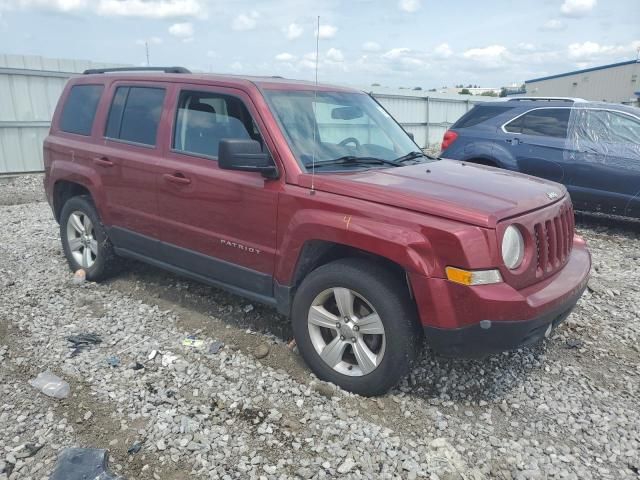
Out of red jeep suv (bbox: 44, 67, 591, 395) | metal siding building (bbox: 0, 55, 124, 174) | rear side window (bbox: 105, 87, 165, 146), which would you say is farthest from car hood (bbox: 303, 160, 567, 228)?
metal siding building (bbox: 0, 55, 124, 174)

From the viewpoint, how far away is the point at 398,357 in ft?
10.1

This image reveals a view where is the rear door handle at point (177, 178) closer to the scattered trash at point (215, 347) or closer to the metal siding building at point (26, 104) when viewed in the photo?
the scattered trash at point (215, 347)

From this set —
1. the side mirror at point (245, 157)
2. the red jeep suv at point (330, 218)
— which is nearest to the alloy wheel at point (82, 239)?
the red jeep suv at point (330, 218)

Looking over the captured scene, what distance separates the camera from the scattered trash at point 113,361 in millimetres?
3685

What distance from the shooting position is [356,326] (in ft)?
10.7

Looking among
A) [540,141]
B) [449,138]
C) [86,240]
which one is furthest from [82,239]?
[540,141]

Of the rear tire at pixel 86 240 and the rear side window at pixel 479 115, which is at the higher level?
the rear side window at pixel 479 115

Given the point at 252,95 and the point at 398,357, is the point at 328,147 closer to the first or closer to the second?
the point at 252,95

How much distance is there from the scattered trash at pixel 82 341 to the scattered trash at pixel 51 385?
14.2 inches

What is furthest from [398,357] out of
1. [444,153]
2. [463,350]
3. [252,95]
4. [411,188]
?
[444,153]

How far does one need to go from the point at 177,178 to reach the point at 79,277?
6.53 feet

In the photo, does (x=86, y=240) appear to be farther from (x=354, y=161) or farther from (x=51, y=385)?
(x=354, y=161)

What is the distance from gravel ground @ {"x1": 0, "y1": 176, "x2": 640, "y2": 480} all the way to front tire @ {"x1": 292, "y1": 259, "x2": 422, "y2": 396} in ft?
0.49

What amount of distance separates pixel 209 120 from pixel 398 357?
2.27 m
